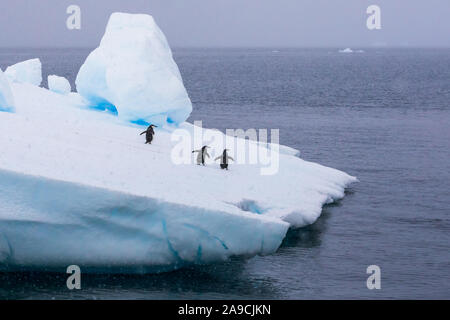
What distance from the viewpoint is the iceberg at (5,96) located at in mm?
30172

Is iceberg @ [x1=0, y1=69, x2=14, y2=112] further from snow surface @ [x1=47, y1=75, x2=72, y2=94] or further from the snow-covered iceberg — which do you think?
snow surface @ [x1=47, y1=75, x2=72, y2=94]

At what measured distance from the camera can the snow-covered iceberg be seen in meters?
22.3

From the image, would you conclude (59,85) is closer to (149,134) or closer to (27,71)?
(27,71)

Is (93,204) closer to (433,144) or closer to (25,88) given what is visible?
(25,88)

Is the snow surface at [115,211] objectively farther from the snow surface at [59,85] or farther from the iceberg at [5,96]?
the snow surface at [59,85]

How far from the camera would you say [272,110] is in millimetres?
74688

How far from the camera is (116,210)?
A: 893 inches

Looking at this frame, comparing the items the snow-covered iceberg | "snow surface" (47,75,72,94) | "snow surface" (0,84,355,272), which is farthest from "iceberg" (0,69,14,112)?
"snow surface" (47,75,72,94)

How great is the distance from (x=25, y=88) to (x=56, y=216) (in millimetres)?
19142

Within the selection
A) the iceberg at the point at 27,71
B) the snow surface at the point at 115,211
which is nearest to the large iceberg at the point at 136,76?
the snow surface at the point at 115,211

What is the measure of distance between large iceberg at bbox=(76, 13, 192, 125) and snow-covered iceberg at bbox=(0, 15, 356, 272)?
513 centimetres

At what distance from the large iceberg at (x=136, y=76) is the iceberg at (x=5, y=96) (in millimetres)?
5296
